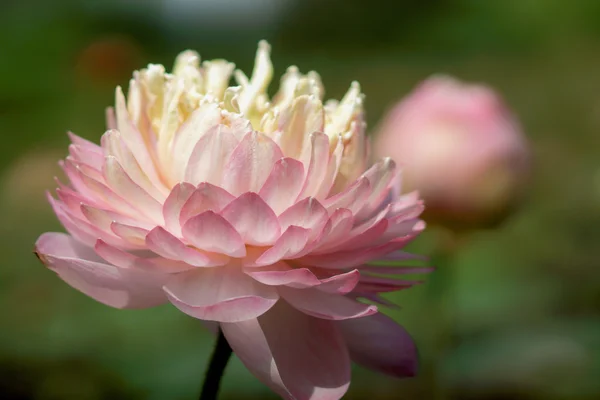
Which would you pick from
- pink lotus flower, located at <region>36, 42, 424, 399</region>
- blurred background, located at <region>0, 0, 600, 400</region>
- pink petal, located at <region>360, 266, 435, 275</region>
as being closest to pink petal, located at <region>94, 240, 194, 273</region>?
pink lotus flower, located at <region>36, 42, 424, 399</region>

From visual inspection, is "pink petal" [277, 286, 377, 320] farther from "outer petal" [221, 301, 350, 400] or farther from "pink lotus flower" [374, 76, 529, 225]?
"pink lotus flower" [374, 76, 529, 225]

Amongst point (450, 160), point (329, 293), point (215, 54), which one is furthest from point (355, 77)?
point (329, 293)

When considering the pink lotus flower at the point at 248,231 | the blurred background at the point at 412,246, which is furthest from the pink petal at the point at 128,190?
the blurred background at the point at 412,246

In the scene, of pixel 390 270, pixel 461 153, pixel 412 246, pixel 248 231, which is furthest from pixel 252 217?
pixel 412 246

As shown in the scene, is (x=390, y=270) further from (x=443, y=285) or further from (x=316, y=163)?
(x=443, y=285)

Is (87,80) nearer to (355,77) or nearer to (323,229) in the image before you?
(355,77)
